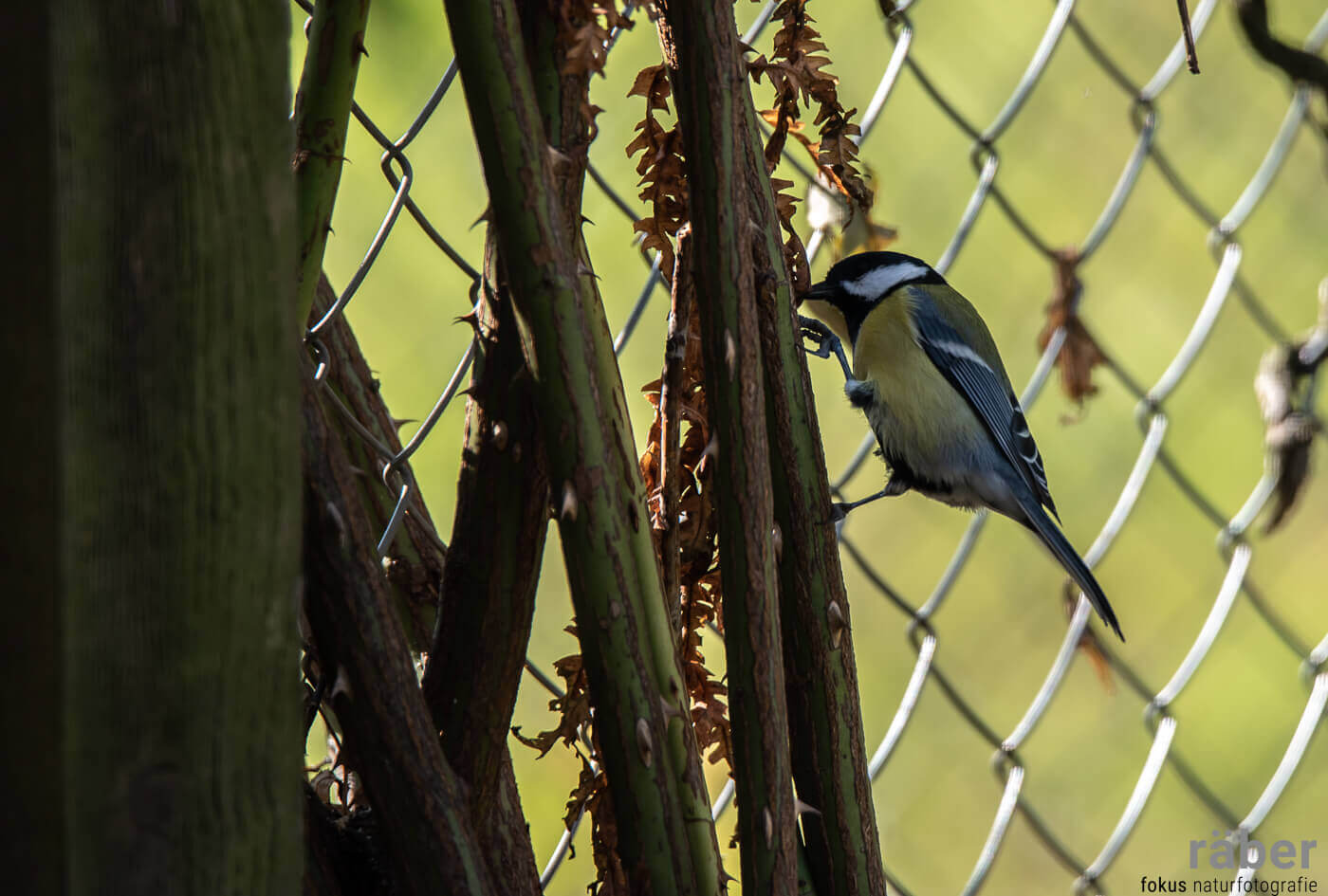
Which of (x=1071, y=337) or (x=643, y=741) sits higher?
(x=1071, y=337)

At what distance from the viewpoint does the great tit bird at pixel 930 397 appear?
7.04 feet

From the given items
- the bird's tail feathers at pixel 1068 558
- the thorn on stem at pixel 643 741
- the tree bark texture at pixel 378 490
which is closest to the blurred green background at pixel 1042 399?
the bird's tail feathers at pixel 1068 558

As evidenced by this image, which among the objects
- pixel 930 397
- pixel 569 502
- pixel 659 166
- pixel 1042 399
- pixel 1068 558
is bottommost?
pixel 569 502

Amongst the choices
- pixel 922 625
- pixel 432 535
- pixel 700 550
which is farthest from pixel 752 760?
pixel 922 625

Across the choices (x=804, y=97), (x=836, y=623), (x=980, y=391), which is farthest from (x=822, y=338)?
(x=836, y=623)

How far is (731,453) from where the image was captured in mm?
945

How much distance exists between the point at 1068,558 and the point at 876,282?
58 centimetres

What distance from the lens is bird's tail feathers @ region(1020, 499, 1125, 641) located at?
1869mm

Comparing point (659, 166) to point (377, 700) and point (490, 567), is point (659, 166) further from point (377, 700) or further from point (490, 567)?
point (377, 700)

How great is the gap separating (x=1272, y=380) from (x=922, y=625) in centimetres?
86

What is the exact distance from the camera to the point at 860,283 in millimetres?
2244

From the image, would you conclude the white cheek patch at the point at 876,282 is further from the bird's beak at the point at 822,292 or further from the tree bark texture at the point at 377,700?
the tree bark texture at the point at 377,700

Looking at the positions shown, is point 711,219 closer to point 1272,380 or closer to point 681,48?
point 681,48

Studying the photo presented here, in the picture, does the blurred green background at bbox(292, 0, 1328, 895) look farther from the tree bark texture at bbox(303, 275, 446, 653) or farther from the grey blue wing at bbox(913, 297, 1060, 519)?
the tree bark texture at bbox(303, 275, 446, 653)
